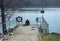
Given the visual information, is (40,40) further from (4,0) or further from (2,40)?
(4,0)

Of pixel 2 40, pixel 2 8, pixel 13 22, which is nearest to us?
pixel 2 40

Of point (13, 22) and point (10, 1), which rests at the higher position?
point (10, 1)

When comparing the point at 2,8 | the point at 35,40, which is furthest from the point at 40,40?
the point at 2,8

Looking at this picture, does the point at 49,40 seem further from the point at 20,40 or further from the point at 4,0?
the point at 4,0

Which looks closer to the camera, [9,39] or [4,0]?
[9,39]

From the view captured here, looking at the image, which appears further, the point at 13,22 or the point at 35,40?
the point at 13,22

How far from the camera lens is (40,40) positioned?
16.8m

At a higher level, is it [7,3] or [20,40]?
[7,3]

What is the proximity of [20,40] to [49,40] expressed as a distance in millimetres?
1968

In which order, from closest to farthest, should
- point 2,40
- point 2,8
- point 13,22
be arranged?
A: point 2,40 → point 2,8 → point 13,22

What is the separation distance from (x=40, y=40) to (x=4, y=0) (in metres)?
5.50

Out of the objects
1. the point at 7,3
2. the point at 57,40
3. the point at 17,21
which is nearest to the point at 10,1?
the point at 7,3

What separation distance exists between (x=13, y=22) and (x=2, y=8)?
9.05 metres

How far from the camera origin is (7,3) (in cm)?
2119
